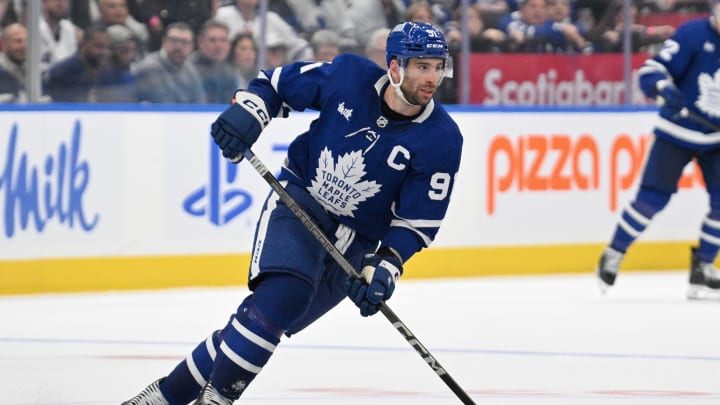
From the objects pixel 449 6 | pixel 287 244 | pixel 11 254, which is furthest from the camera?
pixel 449 6

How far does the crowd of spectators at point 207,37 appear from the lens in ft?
26.0

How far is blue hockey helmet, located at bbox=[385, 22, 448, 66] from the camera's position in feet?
13.9

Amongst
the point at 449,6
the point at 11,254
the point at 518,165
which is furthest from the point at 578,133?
the point at 11,254

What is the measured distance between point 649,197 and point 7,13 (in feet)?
10.5

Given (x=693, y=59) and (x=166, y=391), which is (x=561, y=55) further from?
(x=166, y=391)

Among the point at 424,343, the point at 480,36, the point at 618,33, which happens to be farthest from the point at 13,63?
the point at 618,33

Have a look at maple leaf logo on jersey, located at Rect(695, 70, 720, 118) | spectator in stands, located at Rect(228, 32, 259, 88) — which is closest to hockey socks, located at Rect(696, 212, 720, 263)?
maple leaf logo on jersey, located at Rect(695, 70, 720, 118)

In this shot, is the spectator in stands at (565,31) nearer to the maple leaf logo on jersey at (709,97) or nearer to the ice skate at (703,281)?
the maple leaf logo on jersey at (709,97)

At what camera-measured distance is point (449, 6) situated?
909cm

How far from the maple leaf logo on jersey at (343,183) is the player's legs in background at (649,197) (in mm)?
4015

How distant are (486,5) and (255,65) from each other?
1.48 metres

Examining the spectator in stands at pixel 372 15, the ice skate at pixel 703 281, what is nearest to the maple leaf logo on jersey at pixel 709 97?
the ice skate at pixel 703 281

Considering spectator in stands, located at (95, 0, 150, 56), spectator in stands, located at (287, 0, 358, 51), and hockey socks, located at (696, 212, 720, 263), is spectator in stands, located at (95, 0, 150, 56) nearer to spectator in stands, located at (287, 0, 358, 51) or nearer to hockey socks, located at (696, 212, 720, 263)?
spectator in stands, located at (287, 0, 358, 51)

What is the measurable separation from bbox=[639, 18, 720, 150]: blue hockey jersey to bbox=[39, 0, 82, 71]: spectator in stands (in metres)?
2.73
